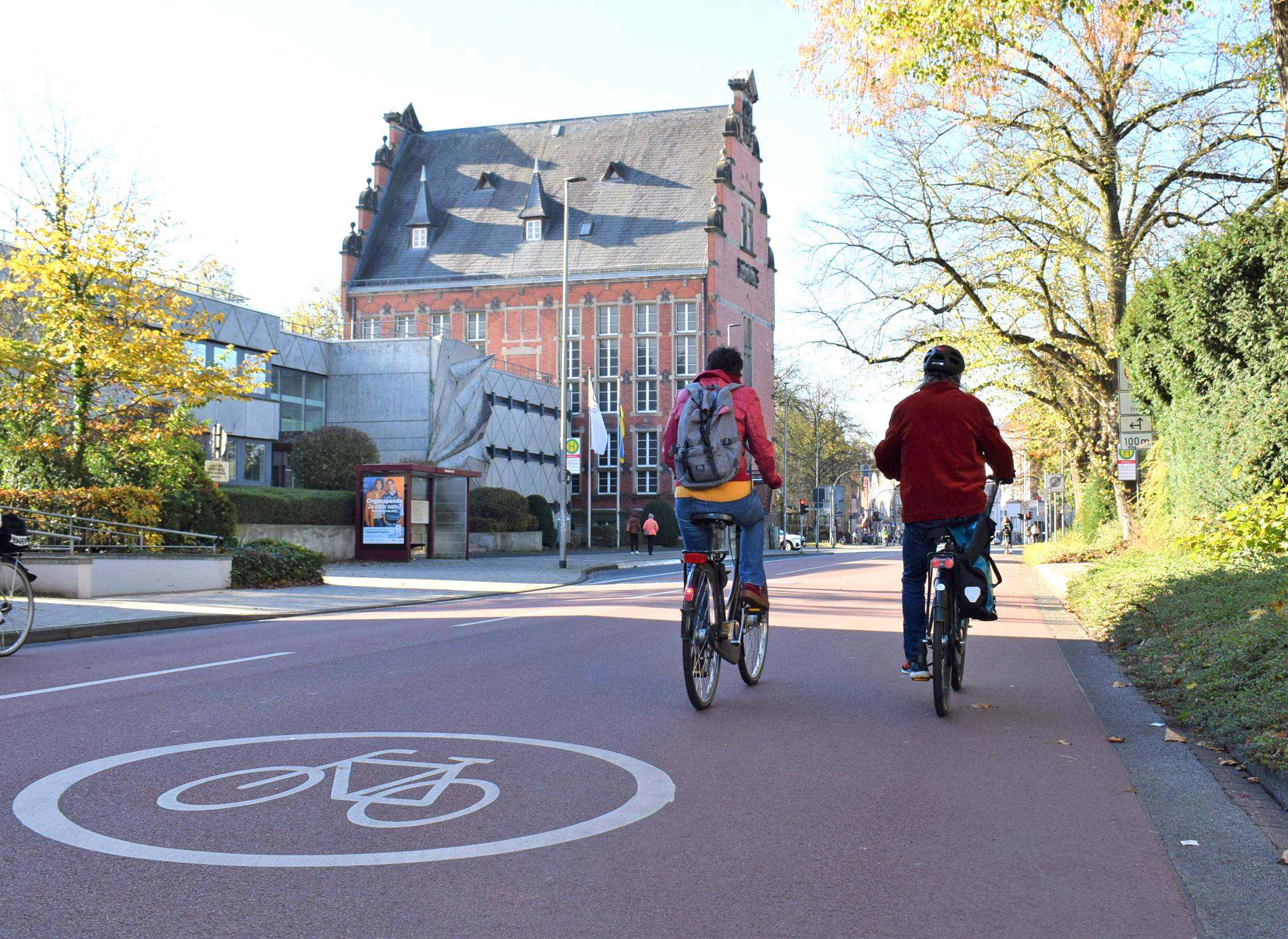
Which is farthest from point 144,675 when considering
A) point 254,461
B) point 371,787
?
point 254,461

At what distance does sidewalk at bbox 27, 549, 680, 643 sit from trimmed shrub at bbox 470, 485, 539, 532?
1127 centimetres

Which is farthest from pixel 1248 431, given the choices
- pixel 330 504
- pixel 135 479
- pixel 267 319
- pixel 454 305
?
pixel 454 305

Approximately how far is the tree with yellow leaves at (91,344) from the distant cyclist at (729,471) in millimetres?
15015

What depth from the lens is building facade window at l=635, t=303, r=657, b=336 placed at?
68.5 meters

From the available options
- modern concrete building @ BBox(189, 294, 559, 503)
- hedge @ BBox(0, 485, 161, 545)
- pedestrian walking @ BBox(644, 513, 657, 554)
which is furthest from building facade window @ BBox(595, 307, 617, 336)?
hedge @ BBox(0, 485, 161, 545)

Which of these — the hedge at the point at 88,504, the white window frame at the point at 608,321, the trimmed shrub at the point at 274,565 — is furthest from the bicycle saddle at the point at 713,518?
the white window frame at the point at 608,321

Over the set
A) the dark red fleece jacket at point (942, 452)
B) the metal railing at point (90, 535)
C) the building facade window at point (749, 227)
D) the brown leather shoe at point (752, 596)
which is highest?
the building facade window at point (749, 227)

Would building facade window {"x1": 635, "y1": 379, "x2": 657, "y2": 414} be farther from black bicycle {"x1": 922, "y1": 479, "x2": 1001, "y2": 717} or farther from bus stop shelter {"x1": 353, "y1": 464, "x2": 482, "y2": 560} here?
black bicycle {"x1": 922, "y1": 479, "x2": 1001, "y2": 717}

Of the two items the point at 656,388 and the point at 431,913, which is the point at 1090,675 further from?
the point at 656,388

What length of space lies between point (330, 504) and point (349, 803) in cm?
3181

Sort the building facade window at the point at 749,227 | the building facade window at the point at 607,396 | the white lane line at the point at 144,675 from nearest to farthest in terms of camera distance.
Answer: the white lane line at the point at 144,675 → the building facade window at the point at 607,396 → the building facade window at the point at 749,227

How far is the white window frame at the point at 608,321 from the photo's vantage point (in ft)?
227

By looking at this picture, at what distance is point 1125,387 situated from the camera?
23.4m

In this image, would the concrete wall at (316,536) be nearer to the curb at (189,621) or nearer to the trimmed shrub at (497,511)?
the trimmed shrub at (497,511)
